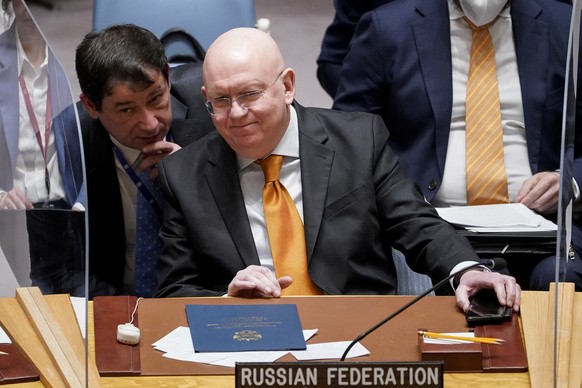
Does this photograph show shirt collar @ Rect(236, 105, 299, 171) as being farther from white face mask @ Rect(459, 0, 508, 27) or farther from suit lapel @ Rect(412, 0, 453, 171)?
white face mask @ Rect(459, 0, 508, 27)

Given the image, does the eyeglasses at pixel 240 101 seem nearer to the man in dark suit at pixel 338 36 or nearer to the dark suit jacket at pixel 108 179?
the dark suit jacket at pixel 108 179

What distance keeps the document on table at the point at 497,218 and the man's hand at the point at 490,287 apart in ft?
2.30

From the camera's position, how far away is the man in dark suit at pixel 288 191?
295 cm

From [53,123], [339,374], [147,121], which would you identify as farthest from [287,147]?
[339,374]

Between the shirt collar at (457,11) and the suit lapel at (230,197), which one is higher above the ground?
the shirt collar at (457,11)

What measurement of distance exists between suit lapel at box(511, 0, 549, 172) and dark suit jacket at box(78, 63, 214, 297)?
984 millimetres

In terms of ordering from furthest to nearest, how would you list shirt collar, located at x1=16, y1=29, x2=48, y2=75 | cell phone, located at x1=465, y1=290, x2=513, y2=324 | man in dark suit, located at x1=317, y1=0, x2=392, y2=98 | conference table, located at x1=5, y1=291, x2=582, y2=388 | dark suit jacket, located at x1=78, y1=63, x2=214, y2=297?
man in dark suit, located at x1=317, y1=0, x2=392, y2=98, dark suit jacket, located at x1=78, y1=63, x2=214, y2=297, cell phone, located at x1=465, y1=290, x2=513, y2=324, conference table, located at x1=5, y1=291, x2=582, y2=388, shirt collar, located at x1=16, y1=29, x2=48, y2=75

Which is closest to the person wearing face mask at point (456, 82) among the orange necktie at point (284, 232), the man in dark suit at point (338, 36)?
the man in dark suit at point (338, 36)

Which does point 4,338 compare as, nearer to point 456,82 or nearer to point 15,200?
point 15,200

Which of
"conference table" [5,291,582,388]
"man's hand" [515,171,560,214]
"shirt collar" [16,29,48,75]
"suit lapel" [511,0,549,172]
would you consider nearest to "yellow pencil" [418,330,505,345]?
"conference table" [5,291,582,388]

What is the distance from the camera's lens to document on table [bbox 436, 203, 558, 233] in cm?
332

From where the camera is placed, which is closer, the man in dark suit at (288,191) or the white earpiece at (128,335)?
the white earpiece at (128,335)

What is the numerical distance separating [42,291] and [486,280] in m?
0.93

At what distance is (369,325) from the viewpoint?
2479mm
